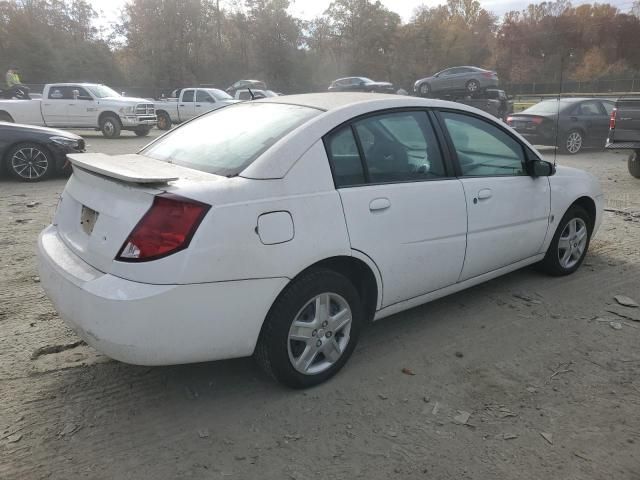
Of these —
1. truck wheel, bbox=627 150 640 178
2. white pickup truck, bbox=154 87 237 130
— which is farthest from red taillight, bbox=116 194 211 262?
white pickup truck, bbox=154 87 237 130

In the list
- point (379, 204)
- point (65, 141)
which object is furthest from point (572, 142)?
point (379, 204)

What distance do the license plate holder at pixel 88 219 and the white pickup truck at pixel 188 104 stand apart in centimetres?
1822

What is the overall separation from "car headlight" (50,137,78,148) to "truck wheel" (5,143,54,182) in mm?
229

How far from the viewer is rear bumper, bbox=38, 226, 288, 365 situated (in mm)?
2406

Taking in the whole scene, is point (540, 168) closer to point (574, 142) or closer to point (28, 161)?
point (28, 161)

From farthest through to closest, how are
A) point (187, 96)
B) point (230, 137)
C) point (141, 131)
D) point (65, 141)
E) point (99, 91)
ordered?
point (187, 96)
point (141, 131)
point (99, 91)
point (65, 141)
point (230, 137)

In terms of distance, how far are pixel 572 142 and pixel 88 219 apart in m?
14.0

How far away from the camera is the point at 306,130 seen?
9.67 ft

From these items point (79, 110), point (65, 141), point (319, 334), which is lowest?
point (319, 334)

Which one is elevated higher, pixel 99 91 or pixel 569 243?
pixel 99 91

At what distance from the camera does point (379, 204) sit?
309cm

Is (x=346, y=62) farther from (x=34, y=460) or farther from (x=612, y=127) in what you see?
(x=34, y=460)

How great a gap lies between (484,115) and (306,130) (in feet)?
5.62

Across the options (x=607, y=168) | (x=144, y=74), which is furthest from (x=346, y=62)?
(x=607, y=168)
